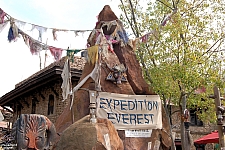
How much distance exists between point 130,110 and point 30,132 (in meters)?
4.19

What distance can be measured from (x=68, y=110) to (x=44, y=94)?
7.67 metres

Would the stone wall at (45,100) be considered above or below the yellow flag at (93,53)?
below

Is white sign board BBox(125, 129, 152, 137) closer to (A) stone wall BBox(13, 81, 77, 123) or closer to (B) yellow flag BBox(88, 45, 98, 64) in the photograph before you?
(B) yellow flag BBox(88, 45, 98, 64)

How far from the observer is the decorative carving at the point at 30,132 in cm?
689

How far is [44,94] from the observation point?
1786 centimetres

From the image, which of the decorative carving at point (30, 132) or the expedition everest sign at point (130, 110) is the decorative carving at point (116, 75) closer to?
the expedition everest sign at point (130, 110)

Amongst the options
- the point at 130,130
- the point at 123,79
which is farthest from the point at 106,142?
the point at 123,79

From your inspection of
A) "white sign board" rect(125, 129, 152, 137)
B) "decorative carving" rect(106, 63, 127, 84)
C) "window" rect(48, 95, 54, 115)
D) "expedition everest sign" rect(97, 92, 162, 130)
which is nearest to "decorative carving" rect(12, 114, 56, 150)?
"expedition everest sign" rect(97, 92, 162, 130)

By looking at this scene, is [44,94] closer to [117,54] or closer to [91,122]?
[117,54]

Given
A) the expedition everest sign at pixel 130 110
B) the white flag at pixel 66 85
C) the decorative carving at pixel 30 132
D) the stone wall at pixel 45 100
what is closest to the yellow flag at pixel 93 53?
the white flag at pixel 66 85

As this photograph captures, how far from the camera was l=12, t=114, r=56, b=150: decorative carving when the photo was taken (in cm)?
689

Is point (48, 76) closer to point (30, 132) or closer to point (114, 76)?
point (114, 76)

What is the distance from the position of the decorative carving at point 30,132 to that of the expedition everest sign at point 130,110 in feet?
9.60

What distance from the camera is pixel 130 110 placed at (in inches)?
408
